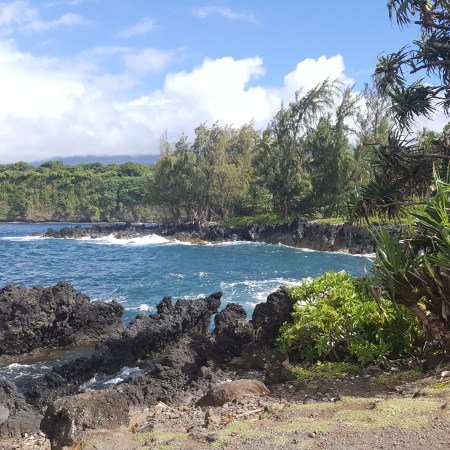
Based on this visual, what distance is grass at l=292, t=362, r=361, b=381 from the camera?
838cm

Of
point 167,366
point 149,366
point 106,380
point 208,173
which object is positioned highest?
point 208,173

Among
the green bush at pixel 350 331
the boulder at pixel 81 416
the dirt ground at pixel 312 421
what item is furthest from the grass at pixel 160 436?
the green bush at pixel 350 331

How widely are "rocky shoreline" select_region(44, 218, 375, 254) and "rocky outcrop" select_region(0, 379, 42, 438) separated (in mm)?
29885

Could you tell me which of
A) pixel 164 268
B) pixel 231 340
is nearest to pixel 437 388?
pixel 231 340

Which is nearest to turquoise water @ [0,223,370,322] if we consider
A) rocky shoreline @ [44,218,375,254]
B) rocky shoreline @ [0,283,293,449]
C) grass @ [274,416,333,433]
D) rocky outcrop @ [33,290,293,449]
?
rocky shoreline @ [44,218,375,254]

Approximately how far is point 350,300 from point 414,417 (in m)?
3.78

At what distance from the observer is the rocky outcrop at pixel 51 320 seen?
1548cm

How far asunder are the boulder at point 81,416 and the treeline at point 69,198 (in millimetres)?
101191

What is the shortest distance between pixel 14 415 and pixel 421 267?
7.12 m

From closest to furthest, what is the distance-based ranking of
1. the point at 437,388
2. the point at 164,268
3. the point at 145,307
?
the point at 437,388, the point at 145,307, the point at 164,268

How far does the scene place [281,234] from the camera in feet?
167

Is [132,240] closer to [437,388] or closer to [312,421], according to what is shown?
[437,388]

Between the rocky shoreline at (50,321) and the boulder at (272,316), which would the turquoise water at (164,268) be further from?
the boulder at (272,316)

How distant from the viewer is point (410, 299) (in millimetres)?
7500
